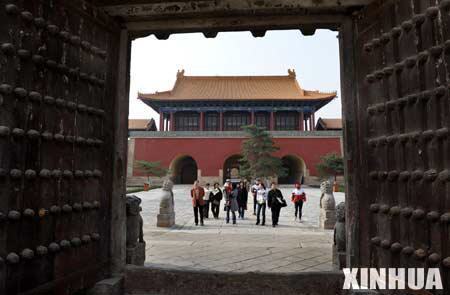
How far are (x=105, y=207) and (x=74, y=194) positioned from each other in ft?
1.24

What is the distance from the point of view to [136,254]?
2.88m

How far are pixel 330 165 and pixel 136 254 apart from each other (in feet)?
75.5

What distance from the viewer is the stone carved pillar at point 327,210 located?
6.88 meters

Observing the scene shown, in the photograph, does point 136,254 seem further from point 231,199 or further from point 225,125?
point 225,125

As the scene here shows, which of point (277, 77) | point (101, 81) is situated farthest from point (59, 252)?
point (277, 77)

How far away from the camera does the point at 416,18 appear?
1857 mm

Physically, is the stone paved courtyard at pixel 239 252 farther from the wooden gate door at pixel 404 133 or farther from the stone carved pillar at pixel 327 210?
the stone carved pillar at pixel 327 210

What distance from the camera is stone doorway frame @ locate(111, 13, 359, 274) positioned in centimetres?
247

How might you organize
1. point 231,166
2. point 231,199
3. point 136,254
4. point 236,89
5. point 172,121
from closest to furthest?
point 136,254
point 231,199
point 231,166
point 172,121
point 236,89

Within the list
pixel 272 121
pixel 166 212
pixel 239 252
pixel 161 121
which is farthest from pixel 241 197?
pixel 161 121

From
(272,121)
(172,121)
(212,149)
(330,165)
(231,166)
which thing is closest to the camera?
(330,165)

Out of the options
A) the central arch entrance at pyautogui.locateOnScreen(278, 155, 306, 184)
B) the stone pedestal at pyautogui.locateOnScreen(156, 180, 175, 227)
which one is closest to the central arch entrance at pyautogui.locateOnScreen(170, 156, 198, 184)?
the central arch entrance at pyautogui.locateOnScreen(278, 155, 306, 184)

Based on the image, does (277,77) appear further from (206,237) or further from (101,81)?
(101,81)

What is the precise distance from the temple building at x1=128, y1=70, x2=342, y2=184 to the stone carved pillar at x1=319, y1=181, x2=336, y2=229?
18.3 metres
